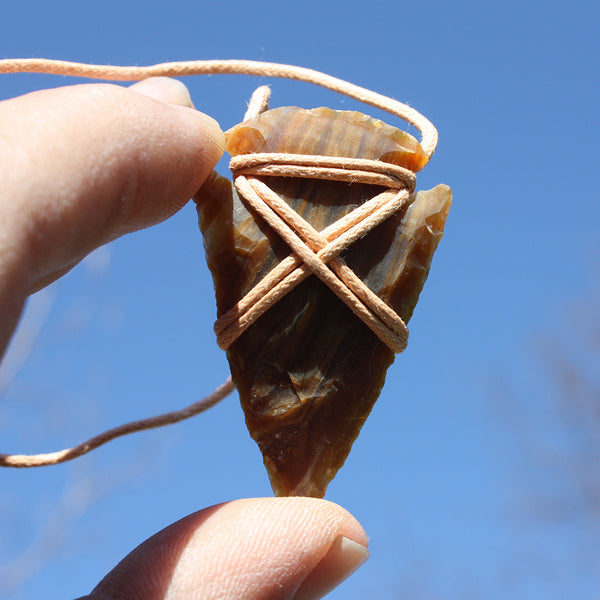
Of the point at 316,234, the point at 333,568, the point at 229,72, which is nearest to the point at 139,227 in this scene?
the point at 316,234

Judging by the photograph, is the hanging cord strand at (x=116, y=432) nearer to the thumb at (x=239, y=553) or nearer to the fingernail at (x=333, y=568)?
the thumb at (x=239, y=553)

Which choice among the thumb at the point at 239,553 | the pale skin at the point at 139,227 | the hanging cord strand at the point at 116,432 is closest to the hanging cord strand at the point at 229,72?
the pale skin at the point at 139,227

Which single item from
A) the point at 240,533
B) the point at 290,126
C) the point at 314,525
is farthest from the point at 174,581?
the point at 290,126

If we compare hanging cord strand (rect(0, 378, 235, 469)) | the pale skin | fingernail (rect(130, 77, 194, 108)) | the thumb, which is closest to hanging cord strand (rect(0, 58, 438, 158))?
fingernail (rect(130, 77, 194, 108))

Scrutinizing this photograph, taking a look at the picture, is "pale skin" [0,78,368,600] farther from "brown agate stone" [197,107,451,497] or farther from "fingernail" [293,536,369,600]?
"brown agate stone" [197,107,451,497]

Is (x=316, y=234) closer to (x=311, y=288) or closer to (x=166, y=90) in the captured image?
(x=311, y=288)
